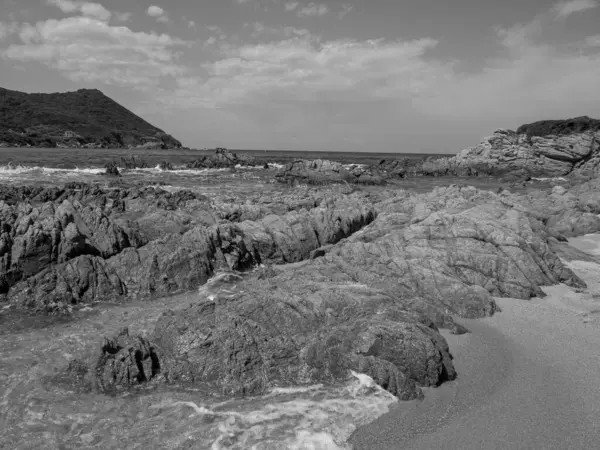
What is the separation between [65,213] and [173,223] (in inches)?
195

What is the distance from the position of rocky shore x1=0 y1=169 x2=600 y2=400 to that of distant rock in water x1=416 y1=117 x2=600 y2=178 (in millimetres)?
57691

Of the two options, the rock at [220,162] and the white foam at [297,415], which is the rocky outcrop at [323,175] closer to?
the rock at [220,162]

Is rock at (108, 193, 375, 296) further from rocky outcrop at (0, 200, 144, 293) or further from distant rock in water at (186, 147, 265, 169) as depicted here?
distant rock in water at (186, 147, 265, 169)

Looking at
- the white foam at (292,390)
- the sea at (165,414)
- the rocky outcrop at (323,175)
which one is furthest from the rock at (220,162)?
the white foam at (292,390)

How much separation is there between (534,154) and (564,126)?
11217mm

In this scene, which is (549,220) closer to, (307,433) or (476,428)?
(476,428)

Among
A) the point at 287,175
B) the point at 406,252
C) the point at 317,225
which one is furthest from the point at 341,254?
the point at 287,175

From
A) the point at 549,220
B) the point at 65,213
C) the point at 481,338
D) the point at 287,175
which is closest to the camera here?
the point at 481,338

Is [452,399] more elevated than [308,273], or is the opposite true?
[308,273]

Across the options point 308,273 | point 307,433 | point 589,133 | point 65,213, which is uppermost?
point 589,133

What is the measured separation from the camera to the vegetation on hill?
260 ft

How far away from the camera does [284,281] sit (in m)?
14.2

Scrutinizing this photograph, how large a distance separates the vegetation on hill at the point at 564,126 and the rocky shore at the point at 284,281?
6624 centimetres

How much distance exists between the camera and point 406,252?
16.4m
